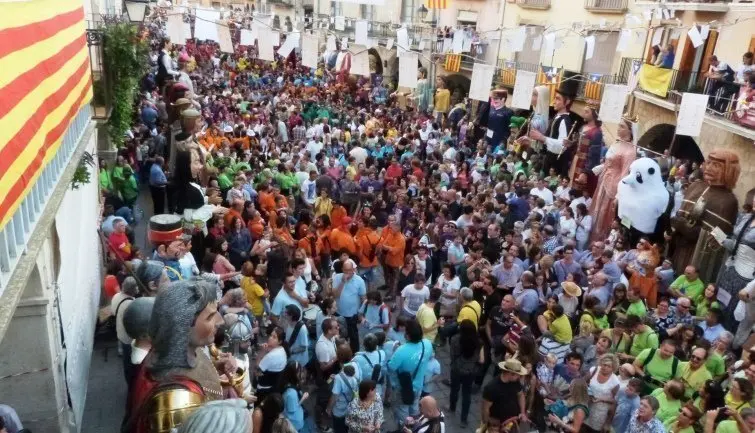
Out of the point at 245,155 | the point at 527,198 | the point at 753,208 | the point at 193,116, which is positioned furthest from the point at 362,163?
the point at 753,208

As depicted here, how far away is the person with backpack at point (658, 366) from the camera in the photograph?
6387 mm

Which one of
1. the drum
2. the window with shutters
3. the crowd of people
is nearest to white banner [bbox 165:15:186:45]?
the crowd of people

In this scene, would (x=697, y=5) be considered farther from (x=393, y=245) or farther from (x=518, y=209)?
(x=393, y=245)

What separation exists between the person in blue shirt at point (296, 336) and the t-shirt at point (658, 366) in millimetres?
3499

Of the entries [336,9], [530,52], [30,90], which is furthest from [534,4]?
[30,90]

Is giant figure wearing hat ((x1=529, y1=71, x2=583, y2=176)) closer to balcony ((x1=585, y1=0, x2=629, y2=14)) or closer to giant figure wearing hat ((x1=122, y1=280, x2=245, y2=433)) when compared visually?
balcony ((x1=585, y1=0, x2=629, y2=14))

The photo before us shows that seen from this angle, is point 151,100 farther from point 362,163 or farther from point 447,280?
point 447,280

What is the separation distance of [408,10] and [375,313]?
26388mm

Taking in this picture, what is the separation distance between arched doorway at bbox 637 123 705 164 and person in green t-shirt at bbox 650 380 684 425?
37.6ft

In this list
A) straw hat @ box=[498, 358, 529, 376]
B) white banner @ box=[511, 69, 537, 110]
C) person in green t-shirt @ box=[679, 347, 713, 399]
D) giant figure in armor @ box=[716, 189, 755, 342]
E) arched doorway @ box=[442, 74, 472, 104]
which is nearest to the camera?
straw hat @ box=[498, 358, 529, 376]

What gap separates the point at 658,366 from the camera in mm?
6430

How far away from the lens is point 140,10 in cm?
1130

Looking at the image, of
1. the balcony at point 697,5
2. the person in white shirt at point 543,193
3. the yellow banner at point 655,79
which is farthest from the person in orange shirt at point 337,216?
the balcony at point 697,5

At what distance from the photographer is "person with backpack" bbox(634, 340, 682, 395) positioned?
Result: 639cm
